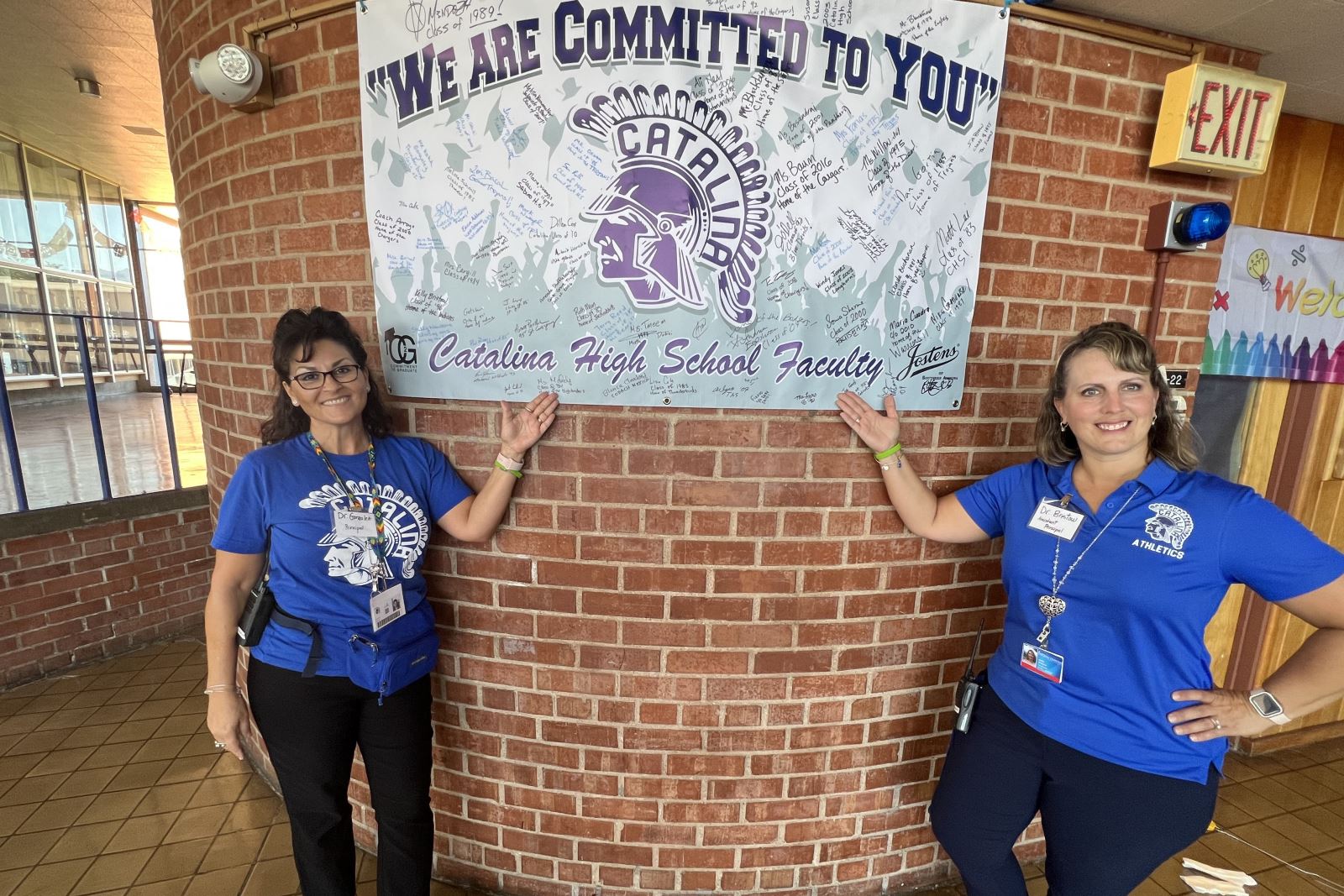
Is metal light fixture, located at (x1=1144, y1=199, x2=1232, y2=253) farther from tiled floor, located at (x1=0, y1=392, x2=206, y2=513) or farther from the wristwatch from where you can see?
tiled floor, located at (x1=0, y1=392, x2=206, y2=513)

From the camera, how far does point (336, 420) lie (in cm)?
165

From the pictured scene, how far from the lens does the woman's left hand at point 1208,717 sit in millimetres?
1411

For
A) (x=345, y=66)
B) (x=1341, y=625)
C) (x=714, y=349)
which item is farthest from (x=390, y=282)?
(x=1341, y=625)

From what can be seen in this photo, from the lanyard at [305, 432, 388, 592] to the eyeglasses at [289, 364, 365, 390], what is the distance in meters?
0.19

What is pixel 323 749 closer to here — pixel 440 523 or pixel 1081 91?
pixel 440 523

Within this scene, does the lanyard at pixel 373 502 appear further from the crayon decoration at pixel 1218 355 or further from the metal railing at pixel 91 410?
the crayon decoration at pixel 1218 355

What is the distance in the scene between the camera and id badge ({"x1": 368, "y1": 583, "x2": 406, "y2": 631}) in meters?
1.67

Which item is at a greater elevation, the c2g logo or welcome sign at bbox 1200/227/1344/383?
welcome sign at bbox 1200/227/1344/383

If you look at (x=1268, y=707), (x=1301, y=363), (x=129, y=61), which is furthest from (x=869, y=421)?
(x=129, y=61)

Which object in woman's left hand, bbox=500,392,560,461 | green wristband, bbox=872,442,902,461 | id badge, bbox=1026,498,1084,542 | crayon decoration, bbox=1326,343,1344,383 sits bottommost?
id badge, bbox=1026,498,1084,542

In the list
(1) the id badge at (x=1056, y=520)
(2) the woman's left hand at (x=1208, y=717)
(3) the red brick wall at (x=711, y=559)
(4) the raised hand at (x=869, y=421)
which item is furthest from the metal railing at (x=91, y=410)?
(2) the woman's left hand at (x=1208, y=717)

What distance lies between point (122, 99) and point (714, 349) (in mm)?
7829

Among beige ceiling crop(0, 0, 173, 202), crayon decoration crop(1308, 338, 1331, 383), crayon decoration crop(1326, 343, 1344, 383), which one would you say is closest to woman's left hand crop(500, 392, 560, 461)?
crayon decoration crop(1308, 338, 1331, 383)

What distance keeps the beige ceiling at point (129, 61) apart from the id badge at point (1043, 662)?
188cm
